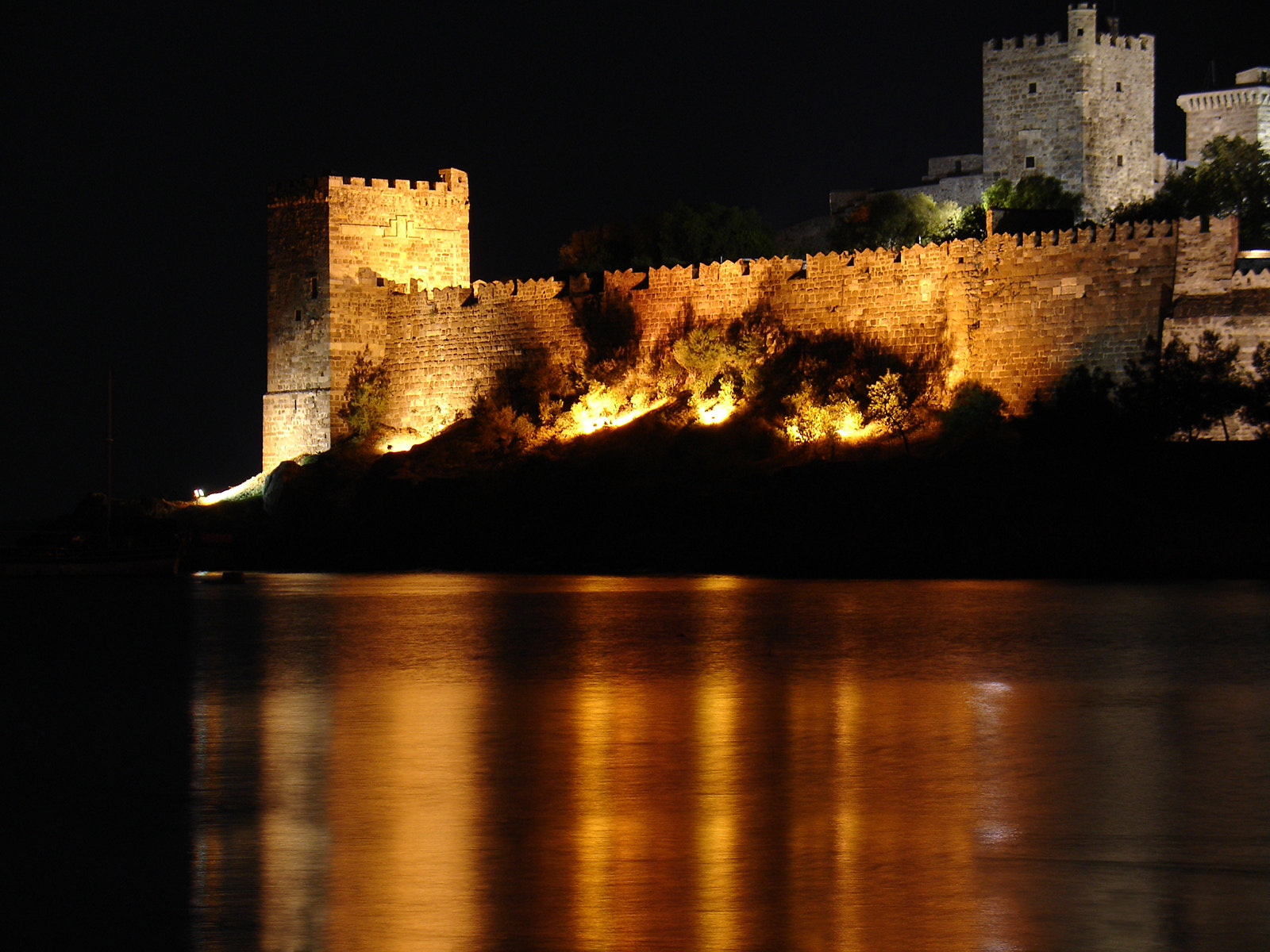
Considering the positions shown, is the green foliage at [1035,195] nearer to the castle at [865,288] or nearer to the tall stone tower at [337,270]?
the castle at [865,288]

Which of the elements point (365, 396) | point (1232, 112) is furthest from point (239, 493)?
point (1232, 112)

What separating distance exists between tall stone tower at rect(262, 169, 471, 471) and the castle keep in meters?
0.04

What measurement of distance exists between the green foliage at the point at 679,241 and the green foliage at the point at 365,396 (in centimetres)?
727

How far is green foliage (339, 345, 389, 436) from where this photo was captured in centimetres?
3647

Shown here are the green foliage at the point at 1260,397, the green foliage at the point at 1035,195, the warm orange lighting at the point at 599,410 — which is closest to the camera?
the green foliage at the point at 1260,397

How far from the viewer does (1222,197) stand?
38875 millimetres

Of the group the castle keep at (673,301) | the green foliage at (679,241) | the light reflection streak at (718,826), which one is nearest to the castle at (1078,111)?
the green foliage at (679,241)

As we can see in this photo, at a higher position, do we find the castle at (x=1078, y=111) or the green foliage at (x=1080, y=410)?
the castle at (x=1078, y=111)

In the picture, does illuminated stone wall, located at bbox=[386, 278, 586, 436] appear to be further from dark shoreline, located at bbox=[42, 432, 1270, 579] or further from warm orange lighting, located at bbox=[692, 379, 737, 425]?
warm orange lighting, located at bbox=[692, 379, 737, 425]

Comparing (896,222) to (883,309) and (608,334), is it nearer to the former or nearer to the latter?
(608,334)

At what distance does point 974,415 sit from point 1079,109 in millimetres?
18050

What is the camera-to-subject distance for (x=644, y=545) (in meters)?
28.0

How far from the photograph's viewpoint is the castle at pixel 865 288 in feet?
86.0

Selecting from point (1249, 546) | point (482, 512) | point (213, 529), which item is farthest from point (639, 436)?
point (1249, 546)
